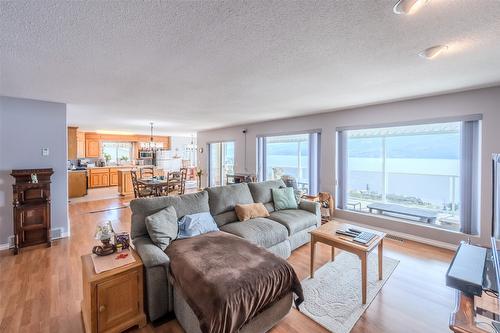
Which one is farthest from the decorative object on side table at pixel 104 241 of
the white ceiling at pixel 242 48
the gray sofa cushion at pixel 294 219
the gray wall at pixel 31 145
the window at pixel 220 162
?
the window at pixel 220 162

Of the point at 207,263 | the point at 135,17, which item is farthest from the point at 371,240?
the point at 135,17

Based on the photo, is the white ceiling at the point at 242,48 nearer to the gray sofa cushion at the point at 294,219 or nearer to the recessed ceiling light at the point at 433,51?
the recessed ceiling light at the point at 433,51

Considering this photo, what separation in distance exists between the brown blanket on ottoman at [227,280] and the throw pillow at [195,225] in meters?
0.22

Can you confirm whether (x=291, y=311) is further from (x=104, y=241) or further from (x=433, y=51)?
(x=433, y=51)

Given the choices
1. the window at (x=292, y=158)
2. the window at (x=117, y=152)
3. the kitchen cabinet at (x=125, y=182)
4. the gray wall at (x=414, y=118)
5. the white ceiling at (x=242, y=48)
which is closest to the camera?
the white ceiling at (x=242, y=48)

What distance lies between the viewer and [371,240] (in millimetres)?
2330

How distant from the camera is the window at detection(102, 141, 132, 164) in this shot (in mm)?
9521

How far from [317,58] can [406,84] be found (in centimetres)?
160

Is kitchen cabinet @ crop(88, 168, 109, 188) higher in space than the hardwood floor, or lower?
higher

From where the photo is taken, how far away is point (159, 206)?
246cm

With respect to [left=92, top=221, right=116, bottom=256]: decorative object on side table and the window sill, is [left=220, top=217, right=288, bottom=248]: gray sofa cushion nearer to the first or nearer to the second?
[left=92, top=221, right=116, bottom=256]: decorative object on side table

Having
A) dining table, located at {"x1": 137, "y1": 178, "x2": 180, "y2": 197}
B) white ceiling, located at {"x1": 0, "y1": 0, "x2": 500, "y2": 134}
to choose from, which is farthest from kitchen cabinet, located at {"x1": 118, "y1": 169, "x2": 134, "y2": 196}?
white ceiling, located at {"x1": 0, "y1": 0, "x2": 500, "y2": 134}

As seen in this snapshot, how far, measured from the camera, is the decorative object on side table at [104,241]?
1.90 meters

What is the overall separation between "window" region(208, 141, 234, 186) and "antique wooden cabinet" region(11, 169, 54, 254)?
492 cm
